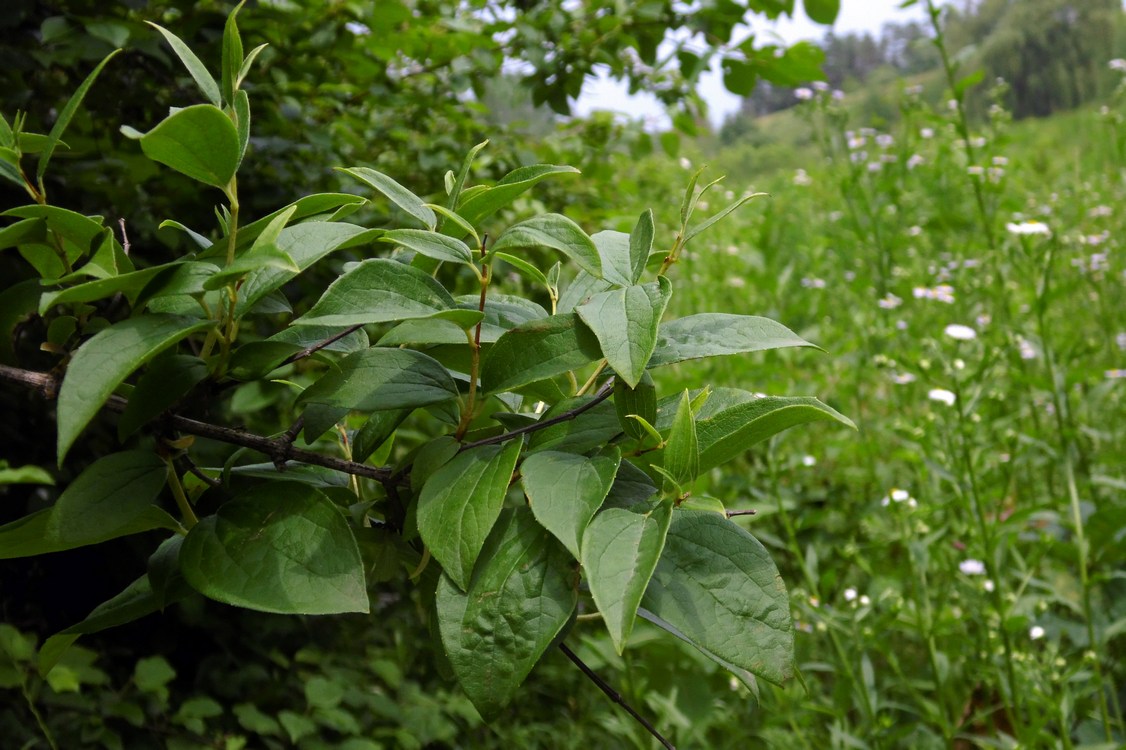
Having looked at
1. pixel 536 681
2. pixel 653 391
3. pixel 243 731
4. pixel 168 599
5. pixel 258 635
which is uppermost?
pixel 653 391

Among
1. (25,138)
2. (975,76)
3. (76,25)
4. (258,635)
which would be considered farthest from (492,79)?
(25,138)

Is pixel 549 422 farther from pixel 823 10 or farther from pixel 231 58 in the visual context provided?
pixel 823 10

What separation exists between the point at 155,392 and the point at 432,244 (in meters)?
0.13

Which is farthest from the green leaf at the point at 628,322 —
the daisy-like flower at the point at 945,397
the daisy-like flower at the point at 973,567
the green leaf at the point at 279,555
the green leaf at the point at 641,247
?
the daisy-like flower at the point at 973,567

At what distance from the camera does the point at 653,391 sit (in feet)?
1.24

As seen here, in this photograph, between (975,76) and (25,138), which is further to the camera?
(975,76)

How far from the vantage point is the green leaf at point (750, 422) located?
1.15 feet

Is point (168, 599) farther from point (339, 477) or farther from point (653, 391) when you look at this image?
point (653, 391)

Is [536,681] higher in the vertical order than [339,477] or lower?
lower

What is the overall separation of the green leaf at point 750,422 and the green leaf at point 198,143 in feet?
0.75

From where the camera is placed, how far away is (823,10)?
4.46 feet

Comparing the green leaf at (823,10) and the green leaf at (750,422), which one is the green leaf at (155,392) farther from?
the green leaf at (823,10)

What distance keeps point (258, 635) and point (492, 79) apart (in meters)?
1.11

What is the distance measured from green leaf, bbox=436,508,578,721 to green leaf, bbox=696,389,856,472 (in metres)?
→ 0.08
